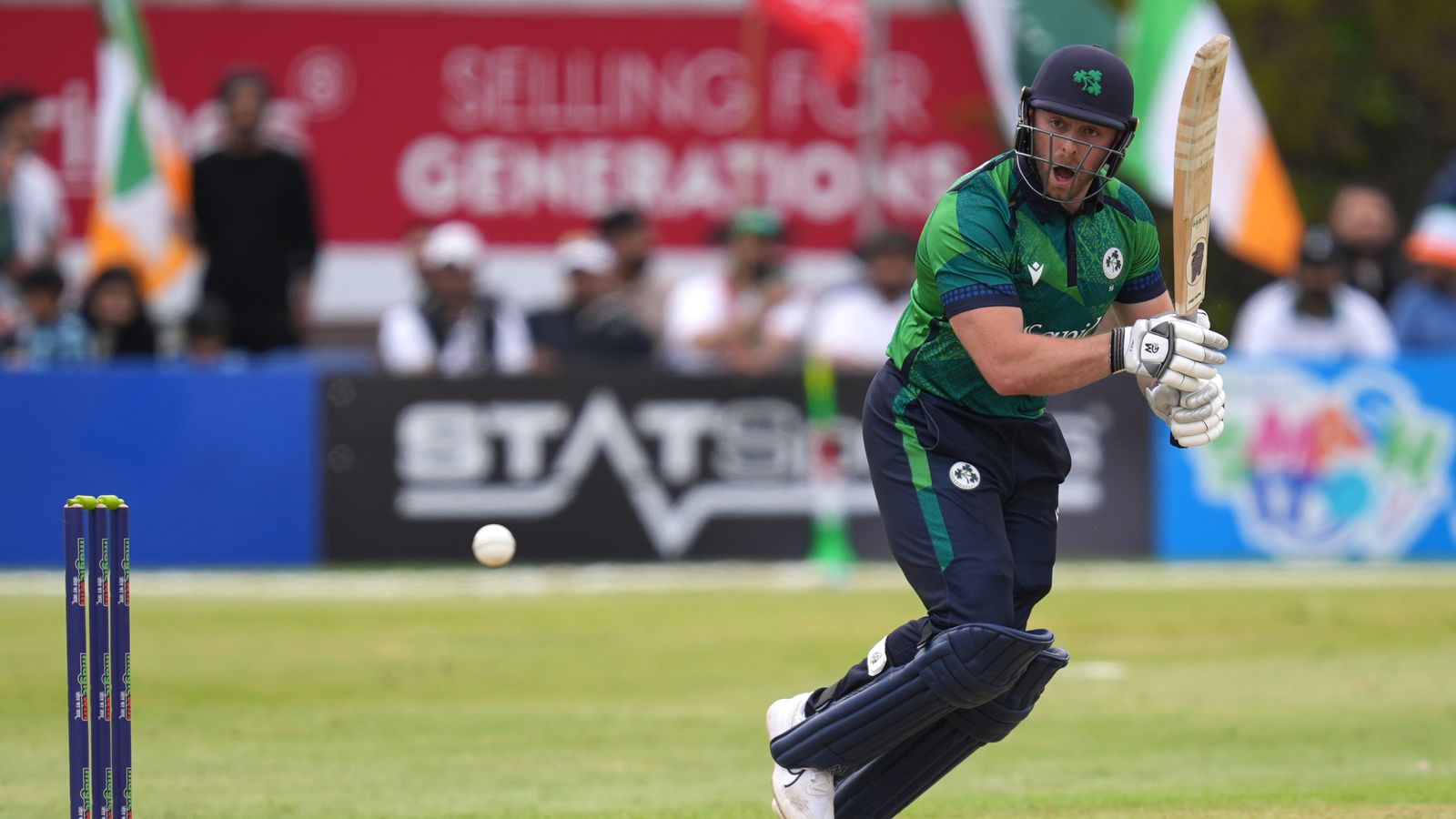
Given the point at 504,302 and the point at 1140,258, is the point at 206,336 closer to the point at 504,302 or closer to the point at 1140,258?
the point at 504,302

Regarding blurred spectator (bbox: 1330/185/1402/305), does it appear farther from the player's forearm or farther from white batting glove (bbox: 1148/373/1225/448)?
the player's forearm

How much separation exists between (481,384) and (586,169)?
7.20 m

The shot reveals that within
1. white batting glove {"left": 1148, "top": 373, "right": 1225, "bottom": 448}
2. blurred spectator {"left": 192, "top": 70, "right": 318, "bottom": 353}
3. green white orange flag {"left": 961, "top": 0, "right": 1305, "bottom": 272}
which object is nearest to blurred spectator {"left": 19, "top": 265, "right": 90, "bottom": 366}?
blurred spectator {"left": 192, "top": 70, "right": 318, "bottom": 353}

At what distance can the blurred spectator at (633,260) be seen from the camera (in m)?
14.1

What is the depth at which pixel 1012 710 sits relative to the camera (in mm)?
5758

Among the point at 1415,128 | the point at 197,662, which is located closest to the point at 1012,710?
the point at 197,662

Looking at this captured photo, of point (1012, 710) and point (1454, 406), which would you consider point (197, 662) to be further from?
point (1454, 406)

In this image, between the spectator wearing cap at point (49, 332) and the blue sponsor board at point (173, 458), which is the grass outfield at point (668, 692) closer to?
the blue sponsor board at point (173, 458)

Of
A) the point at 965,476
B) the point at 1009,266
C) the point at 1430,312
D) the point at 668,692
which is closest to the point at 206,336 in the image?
the point at 668,692

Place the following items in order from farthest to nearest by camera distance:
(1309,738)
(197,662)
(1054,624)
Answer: (1054,624), (197,662), (1309,738)

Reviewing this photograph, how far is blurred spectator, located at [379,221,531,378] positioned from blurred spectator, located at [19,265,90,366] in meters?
1.92

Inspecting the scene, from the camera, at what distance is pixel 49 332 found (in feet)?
43.4

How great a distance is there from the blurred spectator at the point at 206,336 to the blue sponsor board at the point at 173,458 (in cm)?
43

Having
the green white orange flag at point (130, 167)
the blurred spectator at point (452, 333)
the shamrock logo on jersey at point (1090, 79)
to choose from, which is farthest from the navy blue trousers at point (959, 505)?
the green white orange flag at point (130, 167)
